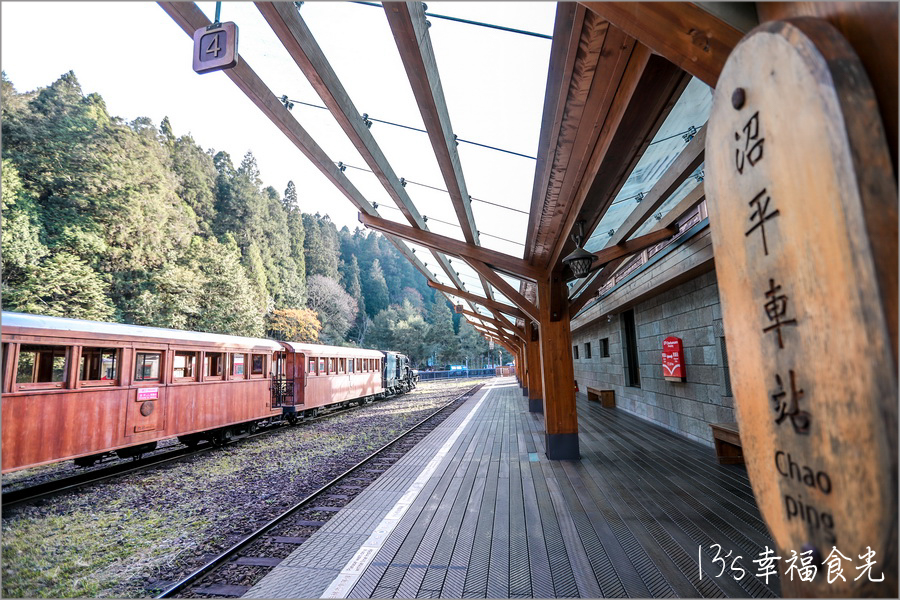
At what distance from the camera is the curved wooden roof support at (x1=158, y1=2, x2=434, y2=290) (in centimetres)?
270

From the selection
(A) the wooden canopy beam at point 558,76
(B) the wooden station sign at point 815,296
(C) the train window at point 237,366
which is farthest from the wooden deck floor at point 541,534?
(C) the train window at point 237,366

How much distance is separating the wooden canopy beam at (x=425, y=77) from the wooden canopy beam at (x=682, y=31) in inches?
52.9

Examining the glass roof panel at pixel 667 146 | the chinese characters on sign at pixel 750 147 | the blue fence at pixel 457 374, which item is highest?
the glass roof panel at pixel 667 146

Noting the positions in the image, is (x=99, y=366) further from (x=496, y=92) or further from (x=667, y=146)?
(x=667, y=146)

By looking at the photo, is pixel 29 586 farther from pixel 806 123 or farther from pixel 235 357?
pixel 235 357

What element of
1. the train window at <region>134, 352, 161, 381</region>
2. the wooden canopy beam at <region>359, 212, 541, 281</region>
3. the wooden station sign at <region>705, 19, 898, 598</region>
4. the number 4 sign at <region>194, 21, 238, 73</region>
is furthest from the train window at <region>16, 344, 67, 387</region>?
the wooden station sign at <region>705, 19, 898, 598</region>

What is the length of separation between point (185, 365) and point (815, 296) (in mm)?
9237

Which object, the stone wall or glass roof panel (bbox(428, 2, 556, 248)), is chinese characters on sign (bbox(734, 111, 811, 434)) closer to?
glass roof panel (bbox(428, 2, 556, 248))

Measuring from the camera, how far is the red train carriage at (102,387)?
5273 mm

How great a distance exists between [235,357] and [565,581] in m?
8.70

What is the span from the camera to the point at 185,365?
802 cm

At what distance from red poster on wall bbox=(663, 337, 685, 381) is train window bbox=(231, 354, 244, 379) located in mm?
8846

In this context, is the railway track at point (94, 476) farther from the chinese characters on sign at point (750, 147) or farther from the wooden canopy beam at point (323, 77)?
the chinese characters on sign at point (750, 147)

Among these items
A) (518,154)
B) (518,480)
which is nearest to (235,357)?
Answer: (518,480)
